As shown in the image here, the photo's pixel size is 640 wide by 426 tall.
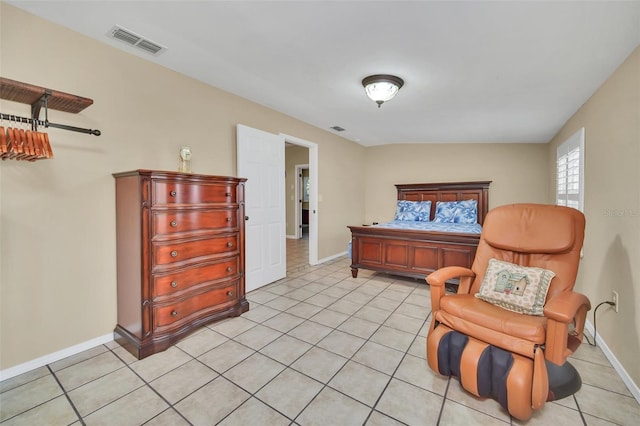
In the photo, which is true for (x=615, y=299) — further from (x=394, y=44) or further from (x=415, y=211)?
(x=415, y=211)

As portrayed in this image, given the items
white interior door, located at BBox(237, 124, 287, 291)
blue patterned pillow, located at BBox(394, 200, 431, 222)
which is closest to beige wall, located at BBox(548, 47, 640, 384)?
blue patterned pillow, located at BBox(394, 200, 431, 222)

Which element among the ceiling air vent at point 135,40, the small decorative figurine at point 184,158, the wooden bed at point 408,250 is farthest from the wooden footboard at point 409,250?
the ceiling air vent at point 135,40

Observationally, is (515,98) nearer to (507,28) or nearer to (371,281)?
(507,28)

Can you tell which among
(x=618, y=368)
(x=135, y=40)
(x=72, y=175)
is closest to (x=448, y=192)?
(x=618, y=368)

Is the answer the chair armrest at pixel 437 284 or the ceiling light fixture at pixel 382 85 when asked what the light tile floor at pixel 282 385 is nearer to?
the chair armrest at pixel 437 284

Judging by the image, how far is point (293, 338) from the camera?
241 cm

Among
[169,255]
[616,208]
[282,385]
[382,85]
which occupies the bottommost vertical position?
[282,385]

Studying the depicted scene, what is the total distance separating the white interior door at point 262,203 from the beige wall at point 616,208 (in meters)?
3.37

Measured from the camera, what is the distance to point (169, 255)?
2.27m

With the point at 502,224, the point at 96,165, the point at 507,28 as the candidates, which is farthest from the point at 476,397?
the point at 96,165

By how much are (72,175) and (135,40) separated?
1165 mm

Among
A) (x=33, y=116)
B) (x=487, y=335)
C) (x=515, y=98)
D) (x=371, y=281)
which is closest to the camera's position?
(x=487, y=335)

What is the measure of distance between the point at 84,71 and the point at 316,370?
9.47 feet

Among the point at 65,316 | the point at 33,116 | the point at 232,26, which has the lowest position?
the point at 65,316
